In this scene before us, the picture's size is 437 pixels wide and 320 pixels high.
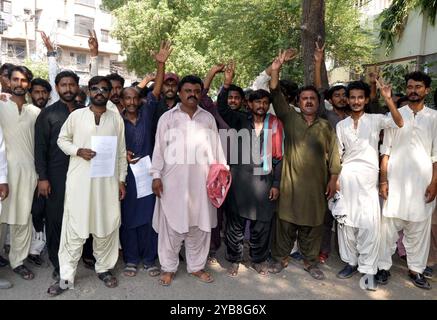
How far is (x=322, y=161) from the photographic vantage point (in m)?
4.03

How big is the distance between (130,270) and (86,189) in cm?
105

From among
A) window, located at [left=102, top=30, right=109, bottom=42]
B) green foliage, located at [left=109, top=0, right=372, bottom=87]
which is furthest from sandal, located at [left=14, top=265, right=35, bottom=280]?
window, located at [left=102, top=30, right=109, bottom=42]

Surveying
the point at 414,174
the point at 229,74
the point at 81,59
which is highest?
the point at 81,59

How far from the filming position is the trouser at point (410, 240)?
3922 millimetres

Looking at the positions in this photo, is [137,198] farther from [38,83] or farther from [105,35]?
[105,35]

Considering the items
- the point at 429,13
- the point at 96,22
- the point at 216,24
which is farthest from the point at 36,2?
the point at 429,13

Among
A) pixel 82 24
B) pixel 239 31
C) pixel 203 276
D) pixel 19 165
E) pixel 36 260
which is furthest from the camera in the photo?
pixel 82 24

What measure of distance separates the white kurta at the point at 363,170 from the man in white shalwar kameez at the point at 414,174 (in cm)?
13

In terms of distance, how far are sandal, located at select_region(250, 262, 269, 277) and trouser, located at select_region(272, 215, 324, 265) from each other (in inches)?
6.6

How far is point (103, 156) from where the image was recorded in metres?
3.62

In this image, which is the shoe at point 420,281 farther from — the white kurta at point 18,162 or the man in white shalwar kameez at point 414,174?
the white kurta at point 18,162

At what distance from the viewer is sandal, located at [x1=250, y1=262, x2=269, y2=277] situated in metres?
4.18

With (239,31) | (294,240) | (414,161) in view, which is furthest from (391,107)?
(239,31)

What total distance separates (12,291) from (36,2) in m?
34.5
